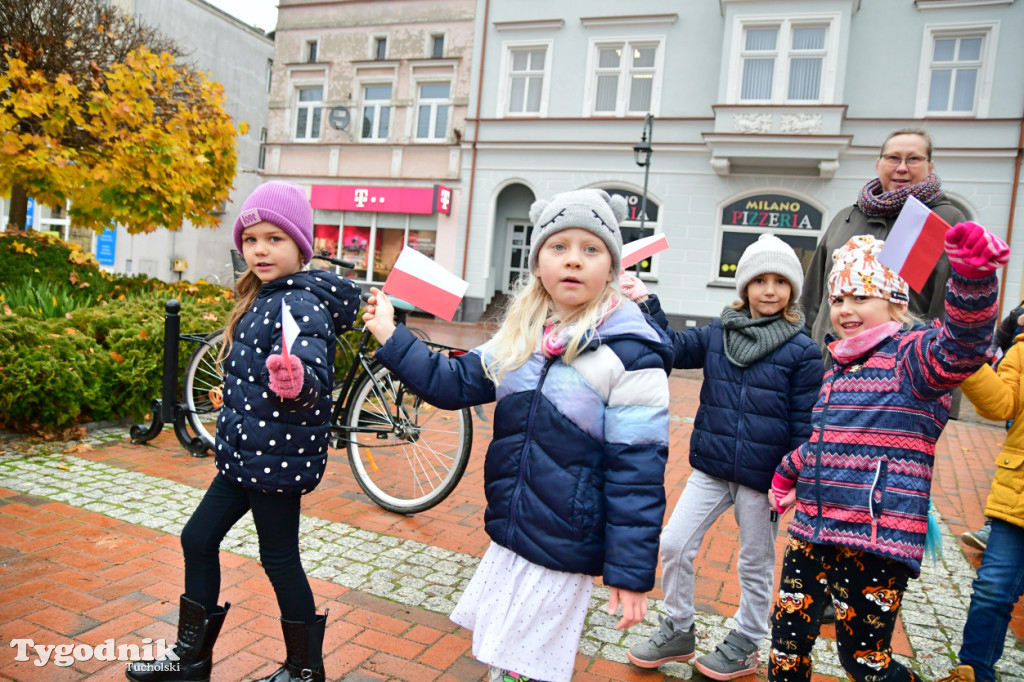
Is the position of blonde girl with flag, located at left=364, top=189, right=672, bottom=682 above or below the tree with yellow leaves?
below

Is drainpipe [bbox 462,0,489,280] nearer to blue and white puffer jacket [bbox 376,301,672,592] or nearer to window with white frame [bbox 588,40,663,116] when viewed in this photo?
window with white frame [bbox 588,40,663,116]

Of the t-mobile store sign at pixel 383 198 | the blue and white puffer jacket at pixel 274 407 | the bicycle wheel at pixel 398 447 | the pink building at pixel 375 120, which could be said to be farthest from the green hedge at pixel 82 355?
the pink building at pixel 375 120

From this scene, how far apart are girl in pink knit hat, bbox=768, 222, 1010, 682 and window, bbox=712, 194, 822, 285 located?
14302 millimetres

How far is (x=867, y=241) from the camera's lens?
226 cm

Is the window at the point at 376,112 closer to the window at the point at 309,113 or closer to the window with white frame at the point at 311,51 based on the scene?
the window at the point at 309,113

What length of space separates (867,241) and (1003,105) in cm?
1602

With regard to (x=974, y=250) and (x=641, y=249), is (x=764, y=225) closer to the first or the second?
(x=641, y=249)

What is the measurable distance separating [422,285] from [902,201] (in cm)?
221

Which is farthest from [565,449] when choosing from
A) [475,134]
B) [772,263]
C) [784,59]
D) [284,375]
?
[475,134]

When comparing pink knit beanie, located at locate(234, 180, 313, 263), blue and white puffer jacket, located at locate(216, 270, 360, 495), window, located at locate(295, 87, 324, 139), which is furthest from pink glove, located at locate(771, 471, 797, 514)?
window, located at locate(295, 87, 324, 139)

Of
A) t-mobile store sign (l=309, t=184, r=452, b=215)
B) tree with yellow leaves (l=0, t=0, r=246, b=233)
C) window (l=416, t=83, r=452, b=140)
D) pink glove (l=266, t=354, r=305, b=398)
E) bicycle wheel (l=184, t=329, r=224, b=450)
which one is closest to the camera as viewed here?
pink glove (l=266, t=354, r=305, b=398)

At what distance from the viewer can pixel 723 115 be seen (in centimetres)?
1578

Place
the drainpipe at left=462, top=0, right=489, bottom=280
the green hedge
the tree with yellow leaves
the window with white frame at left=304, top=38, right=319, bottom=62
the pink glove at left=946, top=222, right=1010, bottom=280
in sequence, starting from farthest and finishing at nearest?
the window with white frame at left=304, top=38, right=319, bottom=62 < the drainpipe at left=462, top=0, right=489, bottom=280 < the tree with yellow leaves < the green hedge < the pink glove at left=946, top=222, right=1010, bottom=280

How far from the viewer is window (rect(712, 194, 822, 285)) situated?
15820 mm
